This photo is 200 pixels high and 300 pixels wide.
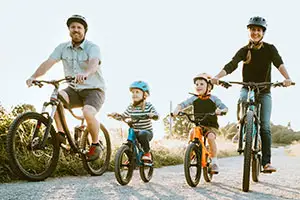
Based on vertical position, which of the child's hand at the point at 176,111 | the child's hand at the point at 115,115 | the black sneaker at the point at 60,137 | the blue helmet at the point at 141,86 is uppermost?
the blue helmet at the point at 141,86

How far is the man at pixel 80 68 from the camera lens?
6.51 meters

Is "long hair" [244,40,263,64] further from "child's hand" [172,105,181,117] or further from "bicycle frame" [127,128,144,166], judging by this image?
"bicycle frame" [127,128,144,166]

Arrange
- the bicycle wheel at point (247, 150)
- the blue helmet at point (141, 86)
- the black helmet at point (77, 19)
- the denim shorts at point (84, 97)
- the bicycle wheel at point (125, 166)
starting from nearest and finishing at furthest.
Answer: the bicycle wheel at point (247, 150) < the bicycle wheel at point (125, 166) < the black helmet at point (77, 19) < the denim shorts at point (84, 97) < the blue helmet at point (141, 86)

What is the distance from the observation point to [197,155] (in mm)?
6219

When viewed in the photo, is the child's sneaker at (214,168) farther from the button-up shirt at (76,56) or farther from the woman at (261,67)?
the button-up shirt at (76,56)

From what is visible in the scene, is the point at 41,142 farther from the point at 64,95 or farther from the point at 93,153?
the point at 93,153

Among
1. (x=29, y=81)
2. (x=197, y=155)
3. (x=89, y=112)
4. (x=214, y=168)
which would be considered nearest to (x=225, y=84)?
(x=197, y=155)

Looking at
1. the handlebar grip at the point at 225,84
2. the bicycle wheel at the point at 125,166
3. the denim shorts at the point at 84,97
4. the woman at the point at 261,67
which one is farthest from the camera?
the denim shorts at the point at 84,97

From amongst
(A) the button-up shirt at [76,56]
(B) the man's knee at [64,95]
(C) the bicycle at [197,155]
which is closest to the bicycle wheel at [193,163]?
(C) the bicycle at [197,155]

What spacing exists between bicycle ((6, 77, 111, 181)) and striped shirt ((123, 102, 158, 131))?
766mm

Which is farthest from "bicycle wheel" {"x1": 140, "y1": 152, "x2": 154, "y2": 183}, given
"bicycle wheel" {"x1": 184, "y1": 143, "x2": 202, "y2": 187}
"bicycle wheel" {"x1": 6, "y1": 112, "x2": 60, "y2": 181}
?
"bicycle wheel" {"x1": 6, "y1": 112, "x2": 60, "y2": 181}

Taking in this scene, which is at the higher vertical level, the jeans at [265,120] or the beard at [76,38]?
the beard at [76,38]

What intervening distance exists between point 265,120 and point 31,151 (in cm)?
304

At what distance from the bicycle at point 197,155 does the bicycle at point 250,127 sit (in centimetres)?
63
